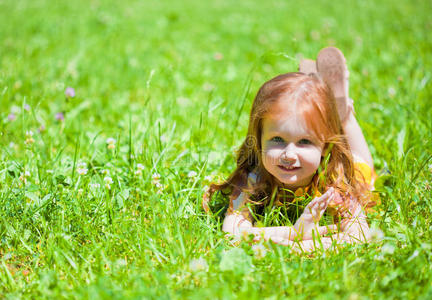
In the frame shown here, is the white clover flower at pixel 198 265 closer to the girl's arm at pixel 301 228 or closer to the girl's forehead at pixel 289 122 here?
the girl's arm at pixel 301 228

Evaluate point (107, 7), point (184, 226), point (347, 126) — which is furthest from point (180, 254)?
point (107, 7)

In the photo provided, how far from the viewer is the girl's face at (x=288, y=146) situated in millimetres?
1848

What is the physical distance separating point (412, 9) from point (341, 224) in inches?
210

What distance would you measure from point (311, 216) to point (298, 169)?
0.66 feet

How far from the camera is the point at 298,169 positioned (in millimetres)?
1901

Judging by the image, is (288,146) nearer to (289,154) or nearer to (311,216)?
(289,154)

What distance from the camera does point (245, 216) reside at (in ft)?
6.65

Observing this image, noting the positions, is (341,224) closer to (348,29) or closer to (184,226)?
(184,226)

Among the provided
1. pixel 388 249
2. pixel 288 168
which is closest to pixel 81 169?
pixel 288 168

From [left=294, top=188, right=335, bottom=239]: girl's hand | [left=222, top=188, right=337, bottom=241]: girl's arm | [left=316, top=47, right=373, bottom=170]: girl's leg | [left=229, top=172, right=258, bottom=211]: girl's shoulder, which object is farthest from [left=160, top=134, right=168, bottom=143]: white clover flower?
[left=294, top=188, right=335, bottom=239]: girl's hand

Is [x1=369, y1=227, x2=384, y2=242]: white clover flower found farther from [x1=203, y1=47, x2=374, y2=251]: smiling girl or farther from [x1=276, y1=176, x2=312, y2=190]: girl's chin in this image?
[x1=276, y1=176, x2=312, y2=190]: girl's chin

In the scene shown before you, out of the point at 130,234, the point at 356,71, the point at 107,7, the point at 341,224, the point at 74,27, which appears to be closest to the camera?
the point at 130,234

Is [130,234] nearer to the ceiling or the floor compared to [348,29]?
nearer to the floor

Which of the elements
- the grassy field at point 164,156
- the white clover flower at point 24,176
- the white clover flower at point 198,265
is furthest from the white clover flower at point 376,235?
the white clover flower at point 24,176
